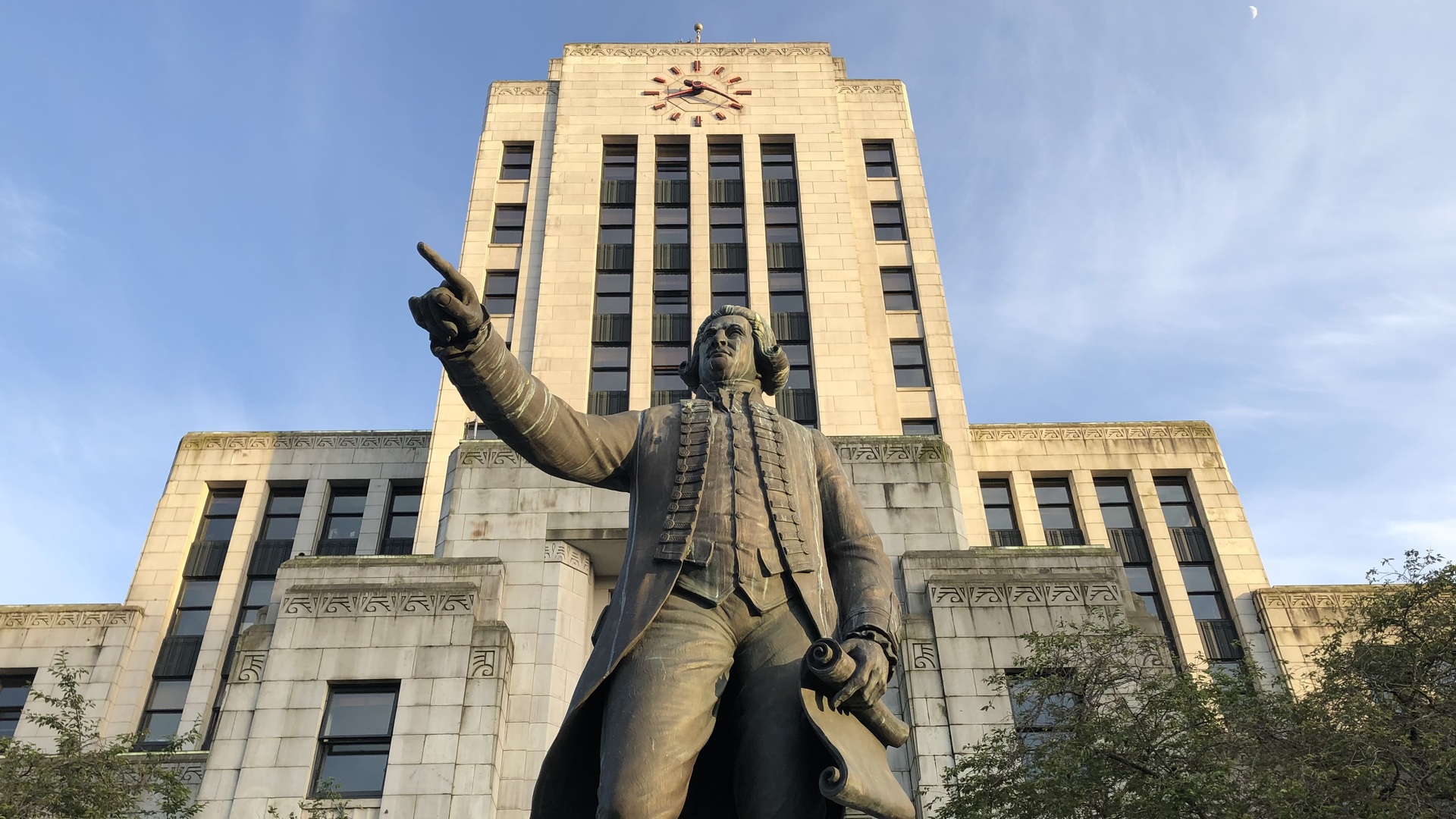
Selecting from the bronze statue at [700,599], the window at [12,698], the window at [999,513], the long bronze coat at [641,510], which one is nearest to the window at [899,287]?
the window at [999,513]

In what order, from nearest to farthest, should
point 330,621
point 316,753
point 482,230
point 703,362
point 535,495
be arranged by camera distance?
point 703,362 < point 316,753 < point 330,621 < point 535,495 < point 482,230

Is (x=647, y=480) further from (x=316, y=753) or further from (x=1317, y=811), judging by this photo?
(x=316, y=753)

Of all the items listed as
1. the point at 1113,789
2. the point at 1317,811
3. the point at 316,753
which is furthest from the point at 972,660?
the point at 316,753

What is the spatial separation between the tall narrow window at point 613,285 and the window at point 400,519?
7.69m

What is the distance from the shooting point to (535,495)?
77.1 feet

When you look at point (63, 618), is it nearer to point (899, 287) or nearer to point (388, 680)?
point (388, 680)

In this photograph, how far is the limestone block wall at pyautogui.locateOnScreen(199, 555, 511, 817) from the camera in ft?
61.2

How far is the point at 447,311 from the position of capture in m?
5.22

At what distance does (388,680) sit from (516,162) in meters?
27.7

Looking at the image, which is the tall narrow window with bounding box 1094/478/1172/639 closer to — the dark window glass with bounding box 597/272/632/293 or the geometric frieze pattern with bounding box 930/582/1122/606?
the geometric frieze pattern with bounding box 930/582/1122/606

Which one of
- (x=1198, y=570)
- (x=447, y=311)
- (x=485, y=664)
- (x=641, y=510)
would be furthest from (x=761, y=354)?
(x=1198, y=570)

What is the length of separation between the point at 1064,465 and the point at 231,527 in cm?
2936

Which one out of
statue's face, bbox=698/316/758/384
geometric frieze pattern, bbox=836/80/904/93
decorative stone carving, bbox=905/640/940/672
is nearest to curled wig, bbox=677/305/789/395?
statue's face, bbox=698/316/758/384

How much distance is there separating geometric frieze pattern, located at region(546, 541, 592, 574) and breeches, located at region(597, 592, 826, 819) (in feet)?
56.7
